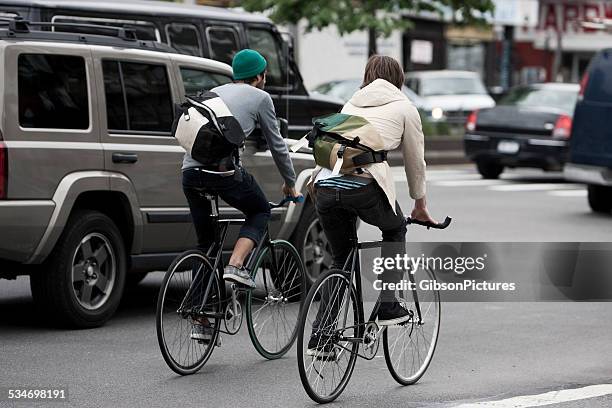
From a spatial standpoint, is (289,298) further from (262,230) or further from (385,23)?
(385,23)

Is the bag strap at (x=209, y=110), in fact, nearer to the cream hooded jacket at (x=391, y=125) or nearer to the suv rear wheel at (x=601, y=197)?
the cream hooded jacket at (x=391, y=125)

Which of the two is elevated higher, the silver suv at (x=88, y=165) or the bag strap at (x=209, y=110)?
the bag strap at (x=209, y=110)

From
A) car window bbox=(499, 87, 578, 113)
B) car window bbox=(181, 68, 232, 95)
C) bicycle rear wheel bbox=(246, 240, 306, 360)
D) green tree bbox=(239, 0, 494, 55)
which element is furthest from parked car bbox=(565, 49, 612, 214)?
green tree bbox=(239, 0, 494, 55)

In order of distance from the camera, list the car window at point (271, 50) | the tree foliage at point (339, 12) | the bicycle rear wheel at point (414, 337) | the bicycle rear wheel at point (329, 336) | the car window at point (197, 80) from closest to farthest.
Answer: the bicycle rear wheel at point (329, 336), the bicycle rear wheel at point (414, 337), the car window at point (197, 80), the car window at point (271, 50), the tree foliage at point (339, 12)

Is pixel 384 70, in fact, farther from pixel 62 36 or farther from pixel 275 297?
pixel 62 36

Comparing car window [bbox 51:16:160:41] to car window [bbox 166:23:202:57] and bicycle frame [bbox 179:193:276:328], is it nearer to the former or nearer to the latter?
car window [bbox 166:23:202:57]

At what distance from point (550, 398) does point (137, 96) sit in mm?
3746

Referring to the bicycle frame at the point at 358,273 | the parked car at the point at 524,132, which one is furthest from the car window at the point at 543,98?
the bicycle frame at the point at 358,273

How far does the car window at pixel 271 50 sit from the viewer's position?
44.7ft

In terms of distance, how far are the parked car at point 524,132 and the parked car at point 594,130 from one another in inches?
176

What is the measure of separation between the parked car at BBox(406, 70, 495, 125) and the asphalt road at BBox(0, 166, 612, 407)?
19.6 metres

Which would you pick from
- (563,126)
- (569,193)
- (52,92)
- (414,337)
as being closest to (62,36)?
(52,92)

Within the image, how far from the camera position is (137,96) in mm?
9547

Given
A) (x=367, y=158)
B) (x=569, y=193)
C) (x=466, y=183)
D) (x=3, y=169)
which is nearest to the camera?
(x=367, y=158)
